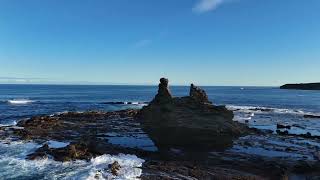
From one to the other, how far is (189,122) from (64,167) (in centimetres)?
2787

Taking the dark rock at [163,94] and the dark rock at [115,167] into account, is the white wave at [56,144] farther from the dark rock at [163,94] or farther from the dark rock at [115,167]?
the dark rock at [163,94]

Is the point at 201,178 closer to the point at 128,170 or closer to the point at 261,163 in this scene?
the point at 128,170

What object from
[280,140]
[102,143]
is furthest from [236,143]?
[102,143]

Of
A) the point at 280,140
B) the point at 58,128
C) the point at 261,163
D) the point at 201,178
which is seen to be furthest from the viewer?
the point at 58,128

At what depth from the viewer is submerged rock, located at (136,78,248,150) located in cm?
4659

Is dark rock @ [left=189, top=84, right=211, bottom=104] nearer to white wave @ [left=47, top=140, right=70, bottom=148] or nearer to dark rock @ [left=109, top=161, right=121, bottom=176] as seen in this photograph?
white wave @ [left=47, top=140, right=70, bottom=148]

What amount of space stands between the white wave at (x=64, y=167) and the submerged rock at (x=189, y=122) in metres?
10.9

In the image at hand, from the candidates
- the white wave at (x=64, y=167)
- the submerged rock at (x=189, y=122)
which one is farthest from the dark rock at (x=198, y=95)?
the white wave at (x=64, y=167)

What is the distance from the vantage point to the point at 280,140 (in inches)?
1890

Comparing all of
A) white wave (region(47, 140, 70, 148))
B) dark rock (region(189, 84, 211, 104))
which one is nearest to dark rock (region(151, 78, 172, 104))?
dark rock (region(189, 84, 211, 104))

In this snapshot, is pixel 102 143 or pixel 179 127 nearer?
pixel 102 143

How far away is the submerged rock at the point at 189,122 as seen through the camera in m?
46.6

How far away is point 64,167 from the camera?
102 ft

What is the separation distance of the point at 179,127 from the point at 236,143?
40.2ft
